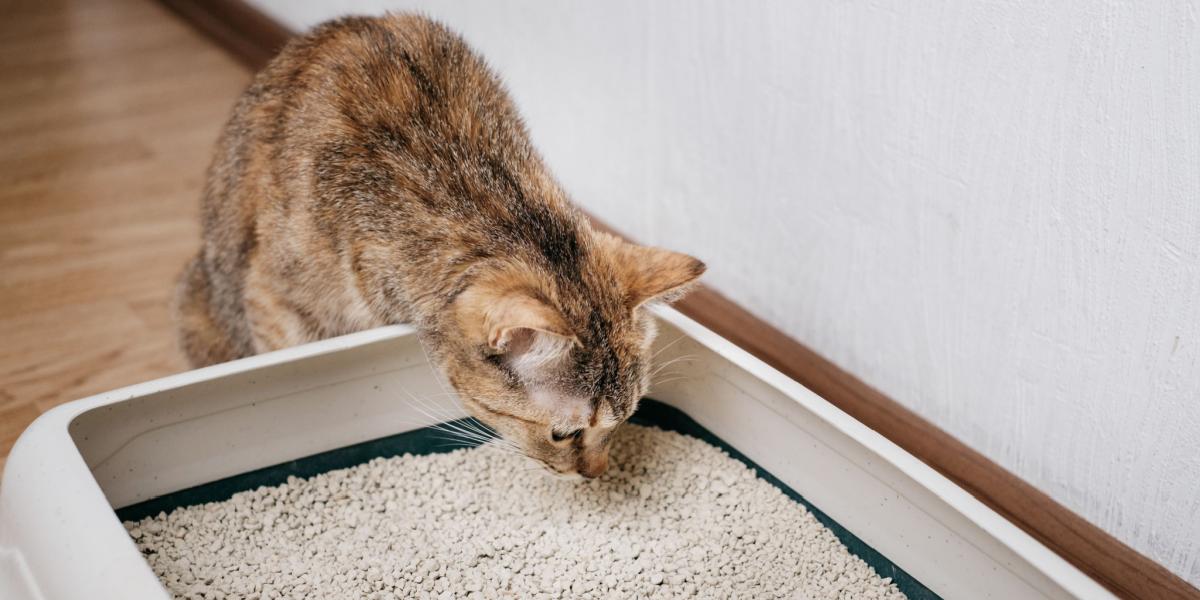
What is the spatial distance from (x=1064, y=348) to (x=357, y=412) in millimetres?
903

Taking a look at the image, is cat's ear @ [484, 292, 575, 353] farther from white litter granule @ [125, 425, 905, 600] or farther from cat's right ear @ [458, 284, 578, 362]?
white litter granule @ [125, 425, 905, 600]

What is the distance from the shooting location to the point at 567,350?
1187 mm

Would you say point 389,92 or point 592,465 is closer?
point 592,465

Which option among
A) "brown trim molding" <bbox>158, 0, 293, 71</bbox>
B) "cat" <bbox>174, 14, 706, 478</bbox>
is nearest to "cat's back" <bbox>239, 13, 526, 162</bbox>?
"cat" <bbox>174, 14, 706, 478</bbox>

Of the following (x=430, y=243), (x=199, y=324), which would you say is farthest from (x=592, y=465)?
(x=199, y=324)

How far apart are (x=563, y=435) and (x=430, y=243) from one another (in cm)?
28

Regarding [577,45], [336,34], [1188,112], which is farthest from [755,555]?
[577,45]

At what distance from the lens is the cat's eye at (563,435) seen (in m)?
1.28

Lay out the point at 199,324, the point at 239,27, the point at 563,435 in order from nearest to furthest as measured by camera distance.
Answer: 1. the point at 563,435
2. the point at 199,324
3. the point at 239,27

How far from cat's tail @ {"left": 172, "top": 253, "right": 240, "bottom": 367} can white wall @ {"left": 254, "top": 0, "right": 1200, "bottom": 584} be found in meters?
0.75

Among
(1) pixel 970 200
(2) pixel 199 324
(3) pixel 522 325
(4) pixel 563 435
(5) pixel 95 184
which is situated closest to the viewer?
(3) pixel 522 325

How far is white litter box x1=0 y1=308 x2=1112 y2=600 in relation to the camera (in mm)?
1129

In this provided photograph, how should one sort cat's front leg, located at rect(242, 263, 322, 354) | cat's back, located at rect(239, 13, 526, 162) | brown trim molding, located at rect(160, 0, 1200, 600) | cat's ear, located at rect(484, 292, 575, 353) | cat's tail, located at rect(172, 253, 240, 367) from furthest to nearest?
cat's tail, located at rect(172, 253, 240, 367) → cat's front leg, located at rect(242, 263, 322, 354) → cat's back, located at rect(239, 13, 526, 162) → brown trim molding, located at rect(160, 0, 1200, 600) → cat's ear, located at rect(484, 292, 575, 353)

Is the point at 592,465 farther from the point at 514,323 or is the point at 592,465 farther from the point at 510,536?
the point at 514,323
